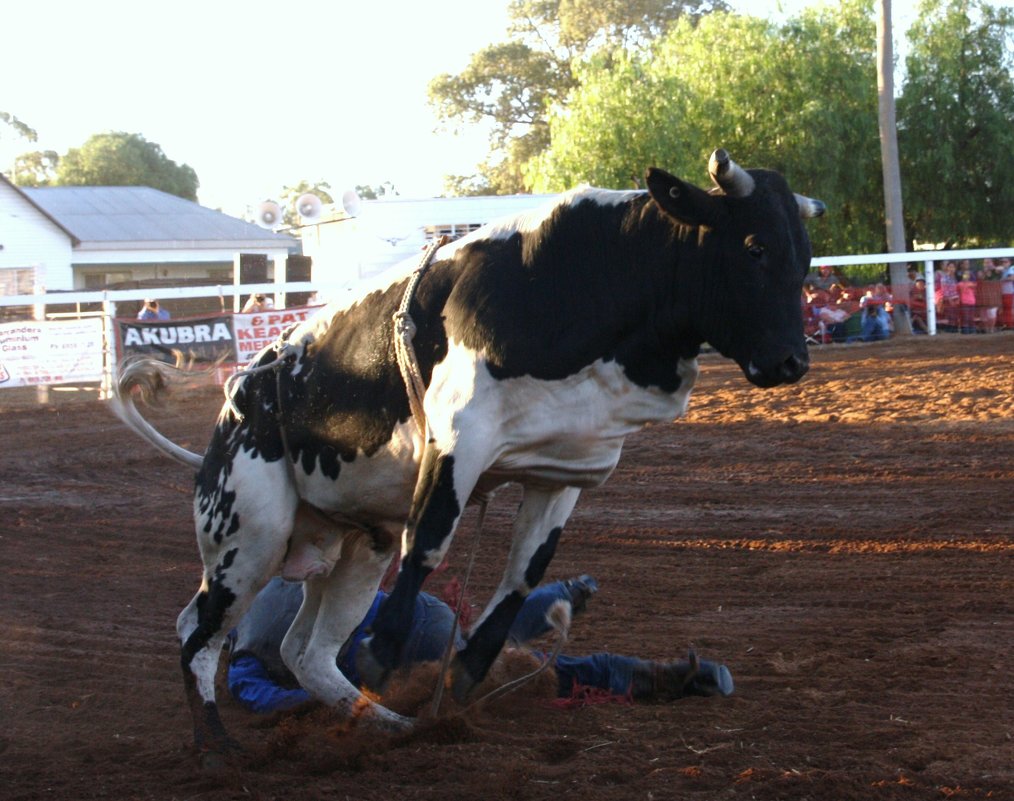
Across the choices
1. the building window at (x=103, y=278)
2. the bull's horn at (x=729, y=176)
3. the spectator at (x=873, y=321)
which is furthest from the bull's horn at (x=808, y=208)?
the building window at (x=103, y=278)

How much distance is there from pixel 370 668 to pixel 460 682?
40 cm

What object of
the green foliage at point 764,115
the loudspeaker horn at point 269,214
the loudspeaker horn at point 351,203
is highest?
the green foliage at point 764,115

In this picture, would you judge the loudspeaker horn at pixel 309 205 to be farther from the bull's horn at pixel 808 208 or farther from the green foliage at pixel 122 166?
the green foliage at pixel 122 166

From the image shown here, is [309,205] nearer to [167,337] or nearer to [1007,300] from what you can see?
[167,337]

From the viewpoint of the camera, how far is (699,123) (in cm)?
3262

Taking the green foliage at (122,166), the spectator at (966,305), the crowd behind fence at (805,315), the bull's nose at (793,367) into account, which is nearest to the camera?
the bull's nose at (793,367)

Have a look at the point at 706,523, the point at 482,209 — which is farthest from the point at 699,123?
the point at 706,523

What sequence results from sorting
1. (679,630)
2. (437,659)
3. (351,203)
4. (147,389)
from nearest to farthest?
(437,659), (147,389), (679,630), (351,203)

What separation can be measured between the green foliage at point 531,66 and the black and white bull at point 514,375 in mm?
56683

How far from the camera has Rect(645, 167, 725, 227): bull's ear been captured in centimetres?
399

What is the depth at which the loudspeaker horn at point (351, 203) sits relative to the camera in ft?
92.1

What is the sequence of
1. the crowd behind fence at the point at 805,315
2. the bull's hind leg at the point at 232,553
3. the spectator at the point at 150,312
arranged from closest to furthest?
the bull's hind leg at the point at 232,553 → the crowd behind fence at the point at 805,315 → the spectator at the point at 150,312

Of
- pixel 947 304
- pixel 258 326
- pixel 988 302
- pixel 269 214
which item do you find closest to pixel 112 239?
pixel 269 214

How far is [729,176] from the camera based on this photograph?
155 inches
